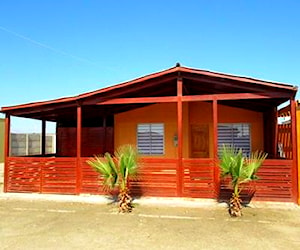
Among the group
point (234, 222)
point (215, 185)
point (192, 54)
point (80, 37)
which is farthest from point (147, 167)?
point (80, 37)

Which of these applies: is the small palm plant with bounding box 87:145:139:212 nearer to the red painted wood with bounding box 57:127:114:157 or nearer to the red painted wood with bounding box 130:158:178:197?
the red painted wood with bounding box 130:158:178:197

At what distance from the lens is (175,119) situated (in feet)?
40.7

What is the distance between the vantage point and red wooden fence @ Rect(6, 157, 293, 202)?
27.3 ft

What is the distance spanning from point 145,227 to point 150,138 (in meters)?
6.39

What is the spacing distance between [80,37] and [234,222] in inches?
478

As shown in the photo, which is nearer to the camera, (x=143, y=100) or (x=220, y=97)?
(x=220, y=97)

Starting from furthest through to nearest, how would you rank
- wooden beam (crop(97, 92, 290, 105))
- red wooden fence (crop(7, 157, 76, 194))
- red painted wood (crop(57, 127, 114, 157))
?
red painted wood (crop(57, 127, 114, 157)) → red wooden fence (crop(7, 157, 76, 194)) → wooden beam (crop(97, 92, 290, 105))

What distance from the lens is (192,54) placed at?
15.0m

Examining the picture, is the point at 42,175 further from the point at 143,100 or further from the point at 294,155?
the point at 294,155

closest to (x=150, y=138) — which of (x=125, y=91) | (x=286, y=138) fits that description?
(x=125, y=91)

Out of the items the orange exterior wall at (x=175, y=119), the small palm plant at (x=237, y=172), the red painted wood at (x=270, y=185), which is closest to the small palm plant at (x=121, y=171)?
the small palm plant at (x=237, y=172)

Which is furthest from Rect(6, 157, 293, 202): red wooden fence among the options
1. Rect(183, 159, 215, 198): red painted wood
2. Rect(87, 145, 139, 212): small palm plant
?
Rect(87, 145, 139, 212): small palm plant

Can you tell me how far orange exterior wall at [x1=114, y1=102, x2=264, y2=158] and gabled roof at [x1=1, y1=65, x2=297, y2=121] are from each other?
169 cm

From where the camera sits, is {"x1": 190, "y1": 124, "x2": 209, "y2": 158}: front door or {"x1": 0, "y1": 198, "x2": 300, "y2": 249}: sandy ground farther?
{"x1": 190, "y1": 124, "x2": 209, "y2": 158}: front door
